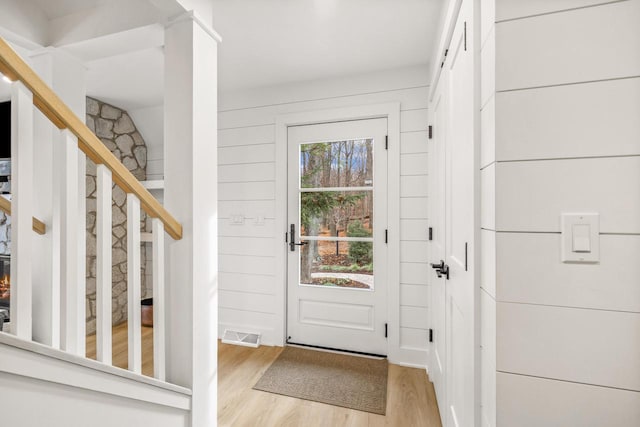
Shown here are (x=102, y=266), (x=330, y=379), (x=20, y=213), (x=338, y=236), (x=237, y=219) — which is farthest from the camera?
(x=237, y=219)

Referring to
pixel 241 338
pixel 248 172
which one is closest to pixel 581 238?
pixel 248 172

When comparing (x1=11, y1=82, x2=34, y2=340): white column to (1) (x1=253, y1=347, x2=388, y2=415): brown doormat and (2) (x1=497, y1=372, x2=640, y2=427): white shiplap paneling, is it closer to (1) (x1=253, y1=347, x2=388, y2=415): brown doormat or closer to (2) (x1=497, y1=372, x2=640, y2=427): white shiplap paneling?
(2) (x1=497, y1=372, x2=640, y2=427): white shiplap paneling

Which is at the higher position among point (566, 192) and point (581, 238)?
point (566, 192)

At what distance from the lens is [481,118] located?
919 millimetres

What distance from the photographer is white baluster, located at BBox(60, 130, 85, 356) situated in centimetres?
97

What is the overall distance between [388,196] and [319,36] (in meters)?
1.27

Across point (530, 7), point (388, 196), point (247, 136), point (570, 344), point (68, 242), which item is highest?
point (247, 136)

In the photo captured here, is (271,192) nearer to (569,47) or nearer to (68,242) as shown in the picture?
(68,242)

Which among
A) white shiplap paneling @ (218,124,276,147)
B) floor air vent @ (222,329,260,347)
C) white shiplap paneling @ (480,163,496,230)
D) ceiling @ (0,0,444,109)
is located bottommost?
floor air vent @ (222,329,260,347)

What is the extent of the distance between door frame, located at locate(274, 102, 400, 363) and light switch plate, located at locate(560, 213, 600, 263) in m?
Result: 1.74

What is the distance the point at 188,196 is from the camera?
133cm

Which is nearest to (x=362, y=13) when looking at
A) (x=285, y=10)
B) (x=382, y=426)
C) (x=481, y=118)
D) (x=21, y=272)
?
(x=285, y=10)

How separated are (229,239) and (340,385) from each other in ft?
5.31

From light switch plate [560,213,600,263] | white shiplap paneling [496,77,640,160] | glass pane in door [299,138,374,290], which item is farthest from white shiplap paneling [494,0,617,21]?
glass pane in door [299,138,374,290]
